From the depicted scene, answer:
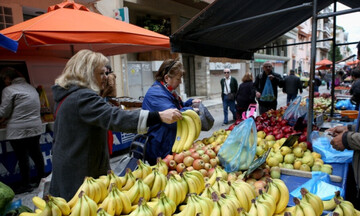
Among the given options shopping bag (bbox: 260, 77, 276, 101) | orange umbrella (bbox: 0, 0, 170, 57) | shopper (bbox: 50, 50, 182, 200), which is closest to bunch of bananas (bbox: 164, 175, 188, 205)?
shopper (bbox: 50, 50, 182, 200)

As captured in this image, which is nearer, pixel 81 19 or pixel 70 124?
pixel 70 124

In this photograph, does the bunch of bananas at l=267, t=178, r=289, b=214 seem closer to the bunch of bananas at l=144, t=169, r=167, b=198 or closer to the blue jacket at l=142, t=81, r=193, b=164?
the bunch of bananas at l=144, t=169, r=167, b=198

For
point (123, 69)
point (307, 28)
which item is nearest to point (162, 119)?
point (123, 69)

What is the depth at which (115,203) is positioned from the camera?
4.87 feet

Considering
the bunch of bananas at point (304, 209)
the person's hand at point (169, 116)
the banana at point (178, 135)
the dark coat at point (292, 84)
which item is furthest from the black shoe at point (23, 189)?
the dark coat at point (292, 84)

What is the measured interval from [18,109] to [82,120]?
8.99 feet

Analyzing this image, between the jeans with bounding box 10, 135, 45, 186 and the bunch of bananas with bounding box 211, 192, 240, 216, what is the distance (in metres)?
3.70

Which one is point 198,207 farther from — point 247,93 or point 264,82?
point 247,93

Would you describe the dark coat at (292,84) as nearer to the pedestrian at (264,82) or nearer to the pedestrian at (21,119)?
the pedestrian at (264,82)

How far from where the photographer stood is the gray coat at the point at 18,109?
3836 millimetres

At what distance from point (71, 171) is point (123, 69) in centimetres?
854

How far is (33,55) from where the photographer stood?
242 inches

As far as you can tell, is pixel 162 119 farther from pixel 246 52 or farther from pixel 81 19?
pixel 246 52

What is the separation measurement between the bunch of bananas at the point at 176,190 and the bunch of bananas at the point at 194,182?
0.14ft
